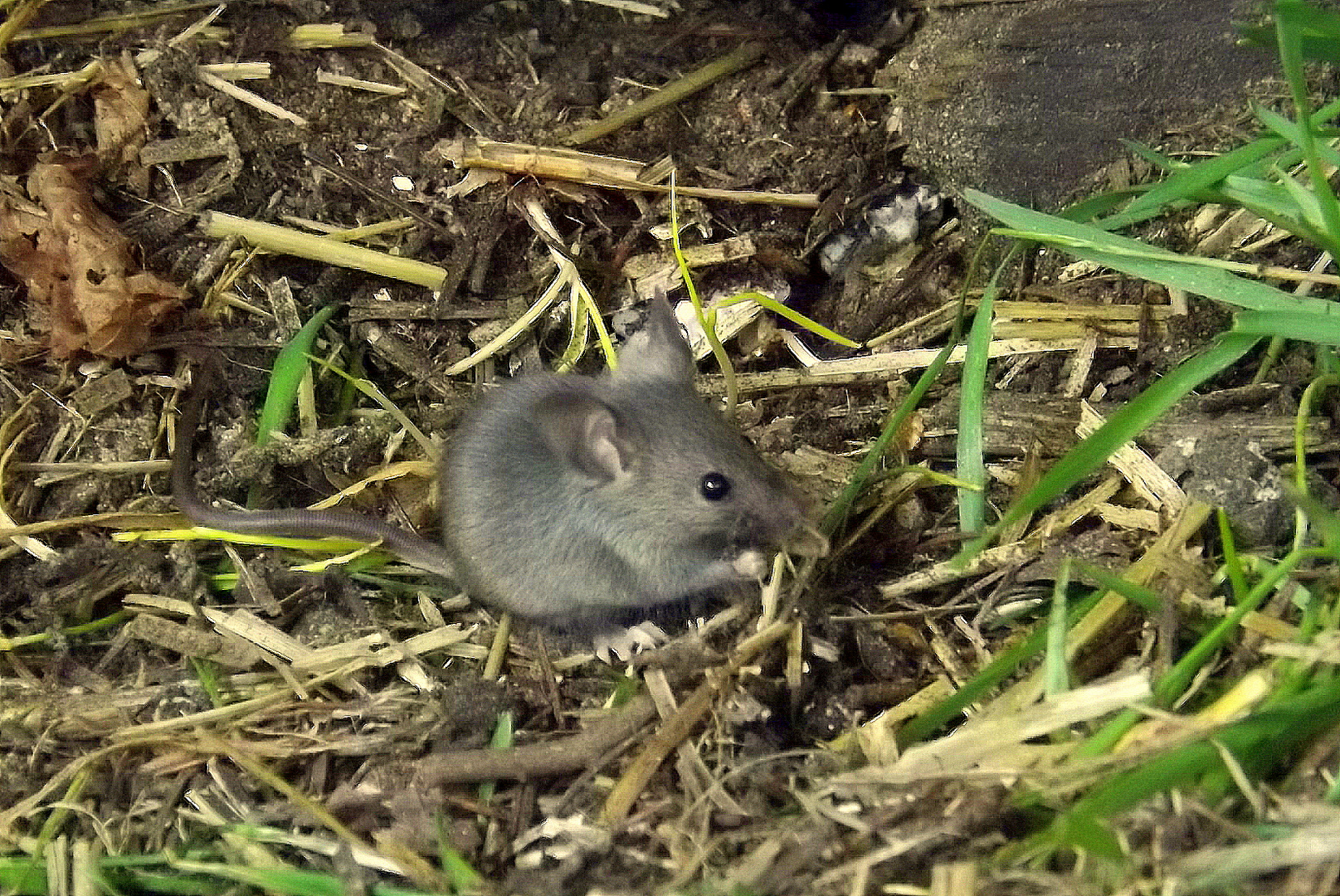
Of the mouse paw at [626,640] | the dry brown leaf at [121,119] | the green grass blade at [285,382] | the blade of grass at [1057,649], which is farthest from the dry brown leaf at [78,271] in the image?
the blade of grass at [1057,649]

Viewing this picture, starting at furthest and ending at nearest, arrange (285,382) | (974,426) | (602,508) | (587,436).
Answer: (285,382), (602,508), (587,436), (974,426)

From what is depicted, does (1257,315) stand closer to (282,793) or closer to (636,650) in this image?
(636,650)

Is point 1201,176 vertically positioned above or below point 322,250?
above

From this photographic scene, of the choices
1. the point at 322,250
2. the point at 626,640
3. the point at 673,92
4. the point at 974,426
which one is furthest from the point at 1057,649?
the point at 322,250

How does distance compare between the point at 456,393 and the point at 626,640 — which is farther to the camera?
the point at 456,393

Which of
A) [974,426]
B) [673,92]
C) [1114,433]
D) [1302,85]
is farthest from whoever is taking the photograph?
[673,92]

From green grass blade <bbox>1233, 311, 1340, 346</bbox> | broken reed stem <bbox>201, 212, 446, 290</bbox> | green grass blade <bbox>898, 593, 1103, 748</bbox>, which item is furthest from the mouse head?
green grass blade <bbox>1233, 311, 1340, 346</bbox>

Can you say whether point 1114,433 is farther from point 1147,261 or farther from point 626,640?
point 626,640

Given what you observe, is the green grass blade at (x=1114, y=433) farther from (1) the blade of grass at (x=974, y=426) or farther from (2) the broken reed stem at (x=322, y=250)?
(2) the broken reed stem at (x=322, y=250)
